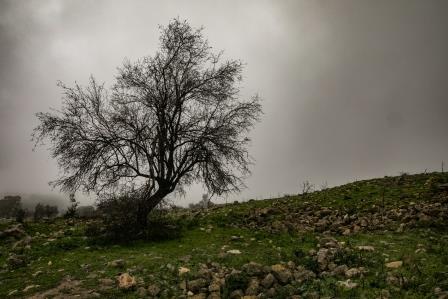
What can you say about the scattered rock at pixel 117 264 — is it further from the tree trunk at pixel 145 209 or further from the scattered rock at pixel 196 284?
the tree trunk at pixel 145 209

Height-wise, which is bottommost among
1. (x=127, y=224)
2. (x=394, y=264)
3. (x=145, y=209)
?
(x=394, y=264)

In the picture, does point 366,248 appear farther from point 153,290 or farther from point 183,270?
point 153,290

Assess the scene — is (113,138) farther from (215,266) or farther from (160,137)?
(215,266)

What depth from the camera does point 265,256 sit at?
996 cm

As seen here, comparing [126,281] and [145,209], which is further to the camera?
[145,209]

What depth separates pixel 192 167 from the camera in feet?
52.6

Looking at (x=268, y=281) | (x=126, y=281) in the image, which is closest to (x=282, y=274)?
(x=268, y=281)

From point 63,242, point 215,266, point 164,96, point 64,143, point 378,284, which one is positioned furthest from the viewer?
point 164,96

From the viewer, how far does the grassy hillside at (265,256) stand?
7.76 meters

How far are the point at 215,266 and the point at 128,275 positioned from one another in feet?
6.29

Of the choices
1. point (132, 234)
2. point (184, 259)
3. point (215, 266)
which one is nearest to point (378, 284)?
point (215, 266)

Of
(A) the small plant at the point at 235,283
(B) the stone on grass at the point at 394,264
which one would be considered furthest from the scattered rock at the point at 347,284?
(A) the small plant at the point at 235,283

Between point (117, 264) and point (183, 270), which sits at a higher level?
point (117, 264)

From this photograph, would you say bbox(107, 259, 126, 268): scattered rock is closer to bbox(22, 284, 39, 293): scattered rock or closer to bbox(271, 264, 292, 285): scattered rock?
bbox(22, 284, 39, 293): scattered rock
